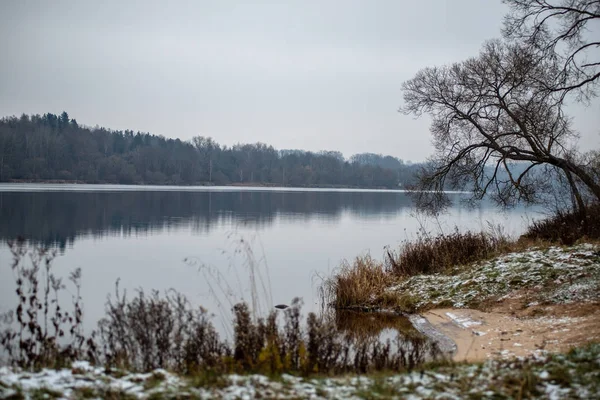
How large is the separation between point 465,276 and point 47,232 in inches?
844

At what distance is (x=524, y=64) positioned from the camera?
18.5 metres

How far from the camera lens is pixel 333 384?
5867 mm

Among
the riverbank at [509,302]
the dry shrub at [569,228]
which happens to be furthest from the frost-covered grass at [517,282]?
the dry shrub at [569,228]

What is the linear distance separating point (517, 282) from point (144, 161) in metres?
127

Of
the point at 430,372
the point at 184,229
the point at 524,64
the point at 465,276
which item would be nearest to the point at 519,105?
the point at 524,64

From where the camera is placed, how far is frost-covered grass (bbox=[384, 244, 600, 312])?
39.4ft

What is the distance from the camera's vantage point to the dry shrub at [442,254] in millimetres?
17627

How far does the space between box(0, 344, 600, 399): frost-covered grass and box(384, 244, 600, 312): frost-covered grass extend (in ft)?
20.3

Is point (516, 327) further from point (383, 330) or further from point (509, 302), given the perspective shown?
point (383, 330)

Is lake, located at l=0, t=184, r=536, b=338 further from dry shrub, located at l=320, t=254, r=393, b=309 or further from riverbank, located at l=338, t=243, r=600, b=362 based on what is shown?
riverbank, located at l=338, t=243, r=600, b=362

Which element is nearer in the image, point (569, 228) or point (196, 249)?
point (569, 228)

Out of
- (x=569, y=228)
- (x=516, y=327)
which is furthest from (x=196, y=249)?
(x=516, y=327)

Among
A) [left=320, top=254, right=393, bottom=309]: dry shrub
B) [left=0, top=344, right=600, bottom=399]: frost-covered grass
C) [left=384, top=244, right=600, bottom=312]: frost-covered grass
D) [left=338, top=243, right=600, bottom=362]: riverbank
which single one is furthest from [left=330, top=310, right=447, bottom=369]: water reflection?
[left=0, top=344, right=600, bottom=399]: frost-covered grass

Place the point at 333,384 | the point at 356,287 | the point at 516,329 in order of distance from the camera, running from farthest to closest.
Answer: the point at 356,287, the point at 516,329, the point at 333,384
